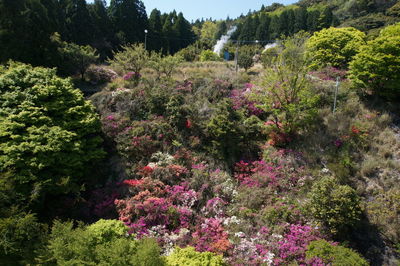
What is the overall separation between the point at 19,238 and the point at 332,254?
8234 millimetres

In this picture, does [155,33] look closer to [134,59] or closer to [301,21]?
[134,59]

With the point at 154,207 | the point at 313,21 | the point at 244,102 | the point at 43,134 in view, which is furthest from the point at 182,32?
the point at 154,207

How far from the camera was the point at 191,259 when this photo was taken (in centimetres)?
661

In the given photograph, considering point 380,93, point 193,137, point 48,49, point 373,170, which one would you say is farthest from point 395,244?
point 48,49

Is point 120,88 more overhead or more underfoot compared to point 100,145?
more overhead

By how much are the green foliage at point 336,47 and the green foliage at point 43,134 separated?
14.1 meters

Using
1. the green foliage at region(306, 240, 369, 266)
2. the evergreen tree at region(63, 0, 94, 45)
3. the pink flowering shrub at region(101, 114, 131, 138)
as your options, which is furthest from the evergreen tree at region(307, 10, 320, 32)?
the green foliage at region(306, 240, 369, 266)

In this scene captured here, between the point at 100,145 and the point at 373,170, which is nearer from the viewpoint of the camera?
the point at 373,170

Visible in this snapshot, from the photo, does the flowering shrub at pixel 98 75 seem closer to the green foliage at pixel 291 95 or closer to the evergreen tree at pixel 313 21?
the green foliage at pixel 291 95

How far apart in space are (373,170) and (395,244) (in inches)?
113

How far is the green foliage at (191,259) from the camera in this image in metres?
6.48

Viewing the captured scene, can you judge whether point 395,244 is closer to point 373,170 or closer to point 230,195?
point 373,170

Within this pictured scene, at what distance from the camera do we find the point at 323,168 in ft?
34.4

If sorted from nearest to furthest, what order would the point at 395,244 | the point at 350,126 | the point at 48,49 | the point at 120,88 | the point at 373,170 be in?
the point at 395,244
the point at 373,170
the point at 350,126
the point at 120,88
the point at 48,49
